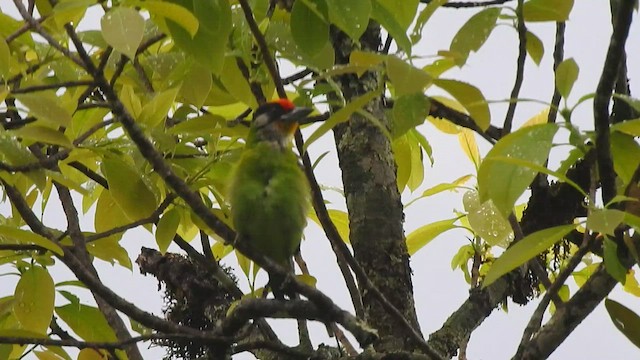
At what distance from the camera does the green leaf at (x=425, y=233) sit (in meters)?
2.34

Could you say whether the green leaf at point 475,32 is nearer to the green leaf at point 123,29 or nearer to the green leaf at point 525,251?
the green leaf at point 525,251

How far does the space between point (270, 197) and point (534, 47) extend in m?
0.99

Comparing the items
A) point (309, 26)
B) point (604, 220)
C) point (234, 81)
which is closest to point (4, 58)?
point (234, 81)

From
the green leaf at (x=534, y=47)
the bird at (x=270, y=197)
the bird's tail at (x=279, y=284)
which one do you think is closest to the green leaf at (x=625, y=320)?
the green leaf at (x=534, y=47)

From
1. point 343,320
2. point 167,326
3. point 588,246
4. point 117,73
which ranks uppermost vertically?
point 117,73

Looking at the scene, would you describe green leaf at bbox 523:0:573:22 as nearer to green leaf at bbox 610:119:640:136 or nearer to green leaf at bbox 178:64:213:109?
green leaf at bbox 610:119:640:136

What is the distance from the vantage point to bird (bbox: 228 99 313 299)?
233 centimetres

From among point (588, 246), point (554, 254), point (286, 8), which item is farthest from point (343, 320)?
point (554, 254)

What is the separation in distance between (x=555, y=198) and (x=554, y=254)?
0.31 metres

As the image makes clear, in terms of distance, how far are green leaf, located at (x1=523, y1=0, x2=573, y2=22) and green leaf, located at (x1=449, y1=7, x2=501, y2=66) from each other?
8 cm

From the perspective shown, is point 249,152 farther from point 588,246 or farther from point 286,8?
point 588,246

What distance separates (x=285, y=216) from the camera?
241 centimetres

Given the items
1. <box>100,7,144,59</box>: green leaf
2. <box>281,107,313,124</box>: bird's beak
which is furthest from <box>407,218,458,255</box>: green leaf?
<box>100,7,144,59</box>: green leaf

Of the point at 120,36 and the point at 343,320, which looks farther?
the point at 343,320
